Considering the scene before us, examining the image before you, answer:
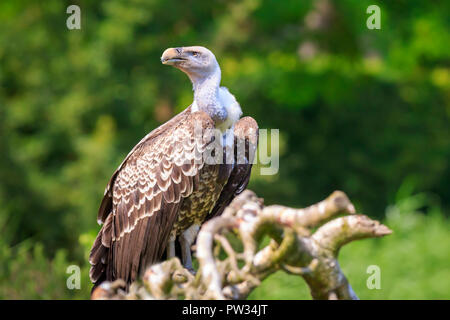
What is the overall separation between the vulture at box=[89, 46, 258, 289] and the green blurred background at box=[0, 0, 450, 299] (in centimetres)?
562

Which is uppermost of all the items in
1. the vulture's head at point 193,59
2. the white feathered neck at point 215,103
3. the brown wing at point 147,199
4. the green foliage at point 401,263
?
the vulture's head at point 193,59

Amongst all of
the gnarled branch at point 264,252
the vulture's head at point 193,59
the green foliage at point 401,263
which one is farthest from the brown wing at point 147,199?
the green foliage at point 401,263

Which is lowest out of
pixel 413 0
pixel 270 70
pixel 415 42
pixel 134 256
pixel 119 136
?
pixel 134 256

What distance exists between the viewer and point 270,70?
44.3 ft

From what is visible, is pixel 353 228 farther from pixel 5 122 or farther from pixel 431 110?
pixel 431 110

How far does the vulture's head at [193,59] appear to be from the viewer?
4547 millimetres

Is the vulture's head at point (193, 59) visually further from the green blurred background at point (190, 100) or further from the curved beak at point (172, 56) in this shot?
the green blurred background at point (190, 100)

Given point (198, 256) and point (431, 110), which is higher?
point (431, 110)

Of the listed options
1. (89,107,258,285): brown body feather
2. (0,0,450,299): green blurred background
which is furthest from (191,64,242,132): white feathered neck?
(0,0,450,299): green blurred background

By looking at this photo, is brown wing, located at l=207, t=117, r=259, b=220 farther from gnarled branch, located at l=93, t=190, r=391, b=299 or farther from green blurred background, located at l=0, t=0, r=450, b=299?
green blurred background, located at l=0, t=0, r=450, b=299

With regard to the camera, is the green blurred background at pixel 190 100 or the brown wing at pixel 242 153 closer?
the brown wing at pixel 242 153

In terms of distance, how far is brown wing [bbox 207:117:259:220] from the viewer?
4801mm

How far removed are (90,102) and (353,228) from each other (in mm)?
9939

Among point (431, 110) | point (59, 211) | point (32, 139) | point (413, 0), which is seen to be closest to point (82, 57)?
point (32, 139)
